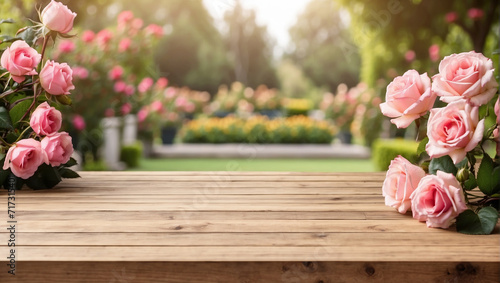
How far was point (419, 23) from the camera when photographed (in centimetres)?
717

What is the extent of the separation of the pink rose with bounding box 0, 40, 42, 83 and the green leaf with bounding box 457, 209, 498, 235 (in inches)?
53.8

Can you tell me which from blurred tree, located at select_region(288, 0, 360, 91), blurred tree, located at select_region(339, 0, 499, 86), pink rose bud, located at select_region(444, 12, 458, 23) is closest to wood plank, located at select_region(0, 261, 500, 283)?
blurred tree, located at select_region(339, 0, 499, 86)

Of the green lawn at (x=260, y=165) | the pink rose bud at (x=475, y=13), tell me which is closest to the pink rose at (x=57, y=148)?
the green lawn at (x=260, y=165)

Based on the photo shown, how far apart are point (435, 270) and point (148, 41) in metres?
5.98

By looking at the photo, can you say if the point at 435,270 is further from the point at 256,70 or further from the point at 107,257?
the point at 256,70

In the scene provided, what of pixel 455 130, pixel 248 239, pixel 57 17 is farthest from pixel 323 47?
pixel 248 239

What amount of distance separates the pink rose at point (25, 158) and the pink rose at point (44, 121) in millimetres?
43

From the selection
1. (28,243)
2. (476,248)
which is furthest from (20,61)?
(476,248)

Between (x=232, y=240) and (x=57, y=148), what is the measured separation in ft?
2.87

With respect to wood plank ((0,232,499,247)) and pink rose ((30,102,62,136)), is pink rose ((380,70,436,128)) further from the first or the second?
pink rose ((30,102,62,136))

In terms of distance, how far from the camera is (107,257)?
102 cm

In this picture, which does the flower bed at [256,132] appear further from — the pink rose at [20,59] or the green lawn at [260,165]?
the pink rose at [20,59]

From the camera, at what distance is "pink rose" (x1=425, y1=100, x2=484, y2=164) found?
1288mm

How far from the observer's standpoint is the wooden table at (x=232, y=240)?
39.9 inches
